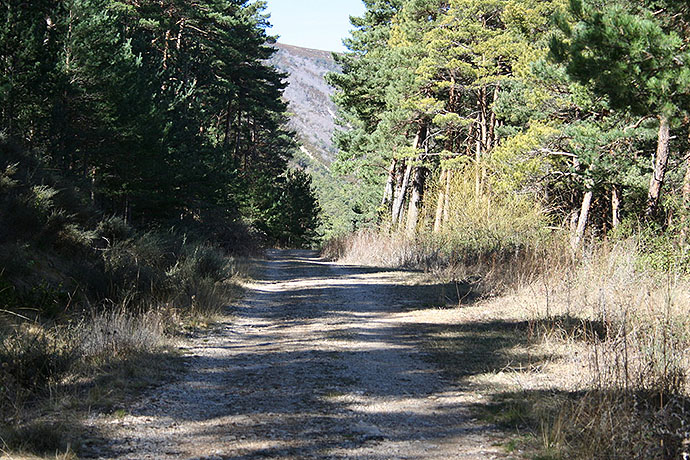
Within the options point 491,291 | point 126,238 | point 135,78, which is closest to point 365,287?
point 491,291

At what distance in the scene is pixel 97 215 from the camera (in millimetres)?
11656

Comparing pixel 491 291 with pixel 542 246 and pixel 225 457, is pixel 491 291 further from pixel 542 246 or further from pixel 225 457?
pixel 225 457

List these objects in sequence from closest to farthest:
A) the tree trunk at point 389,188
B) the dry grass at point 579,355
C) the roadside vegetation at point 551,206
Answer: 1. the dry grass at point 579,355
2. the roadside vegetation at point 551,206
3. the tree trunk at point 389,188

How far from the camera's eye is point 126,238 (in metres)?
11.9

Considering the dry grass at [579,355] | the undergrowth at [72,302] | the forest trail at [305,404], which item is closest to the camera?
the dry grass at [579,355]

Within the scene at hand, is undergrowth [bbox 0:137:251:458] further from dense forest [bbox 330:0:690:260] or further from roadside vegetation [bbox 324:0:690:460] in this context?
dense forest [bbox 330:0:690:260]

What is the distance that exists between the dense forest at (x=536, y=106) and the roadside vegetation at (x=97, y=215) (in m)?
5.93

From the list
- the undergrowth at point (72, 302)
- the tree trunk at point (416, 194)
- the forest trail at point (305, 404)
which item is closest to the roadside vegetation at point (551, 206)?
the tree trunk at point (416, 194)

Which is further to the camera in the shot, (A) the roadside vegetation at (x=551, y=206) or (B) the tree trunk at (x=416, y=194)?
(B) the tree trunk at (x=416, y=194)

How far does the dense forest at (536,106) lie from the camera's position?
226 inches

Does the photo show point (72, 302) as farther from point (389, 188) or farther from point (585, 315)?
point (389, 188)

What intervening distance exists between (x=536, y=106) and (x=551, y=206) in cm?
379

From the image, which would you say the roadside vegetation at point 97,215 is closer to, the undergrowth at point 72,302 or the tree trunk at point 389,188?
the undergrowth at point 72,302

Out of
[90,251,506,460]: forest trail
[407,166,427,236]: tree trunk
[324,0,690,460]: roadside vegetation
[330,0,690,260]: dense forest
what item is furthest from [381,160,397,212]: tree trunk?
[90,251,506,460]: forest trail
